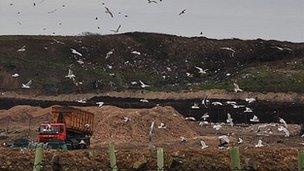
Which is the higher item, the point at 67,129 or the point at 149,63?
the point at 149,63

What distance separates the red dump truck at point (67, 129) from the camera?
36.4 meters

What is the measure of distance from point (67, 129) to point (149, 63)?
229 ft

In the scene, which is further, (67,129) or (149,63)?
(149,63)

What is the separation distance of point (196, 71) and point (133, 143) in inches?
2351

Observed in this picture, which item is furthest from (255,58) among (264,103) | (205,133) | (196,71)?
(205,133)

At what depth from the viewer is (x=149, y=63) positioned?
4227 inches

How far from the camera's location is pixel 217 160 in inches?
969

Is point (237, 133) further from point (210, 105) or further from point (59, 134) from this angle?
point (59, 134)

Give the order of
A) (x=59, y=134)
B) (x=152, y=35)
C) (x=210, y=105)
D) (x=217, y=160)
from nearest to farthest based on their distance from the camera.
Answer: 1. (x=217, y=160)
2. (x=59, y=134)
3. (x=210, y=105)
4. (x=152, y=35)

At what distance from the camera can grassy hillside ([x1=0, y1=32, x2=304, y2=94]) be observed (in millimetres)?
86250

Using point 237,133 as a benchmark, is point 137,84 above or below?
above

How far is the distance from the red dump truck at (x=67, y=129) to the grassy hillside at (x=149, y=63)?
4025 centimetres

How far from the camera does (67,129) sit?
3800cm

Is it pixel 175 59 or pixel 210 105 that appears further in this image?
pixel 175 59
